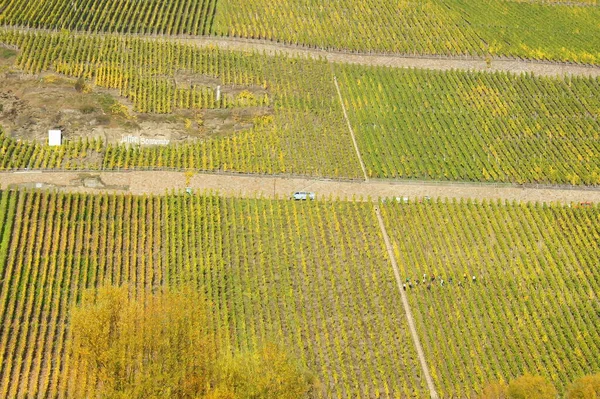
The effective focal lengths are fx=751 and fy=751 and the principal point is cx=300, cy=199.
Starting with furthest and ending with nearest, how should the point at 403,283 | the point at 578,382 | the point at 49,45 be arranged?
the point at 49,45 → the point at 403,283 → the point at 578,382

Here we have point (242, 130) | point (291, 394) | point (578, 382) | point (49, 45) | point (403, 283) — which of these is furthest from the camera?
point (49, 45)

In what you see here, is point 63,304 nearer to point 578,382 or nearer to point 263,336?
point 263,336

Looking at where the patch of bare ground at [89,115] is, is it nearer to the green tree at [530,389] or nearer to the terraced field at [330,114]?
the terraced field at [330,114]

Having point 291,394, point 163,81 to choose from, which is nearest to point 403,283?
point 291,394

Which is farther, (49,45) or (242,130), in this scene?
(49,45)

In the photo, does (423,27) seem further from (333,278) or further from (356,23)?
(333,278)

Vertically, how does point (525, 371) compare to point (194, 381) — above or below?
below

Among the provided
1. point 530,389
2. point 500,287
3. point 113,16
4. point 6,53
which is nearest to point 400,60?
point 113,16
